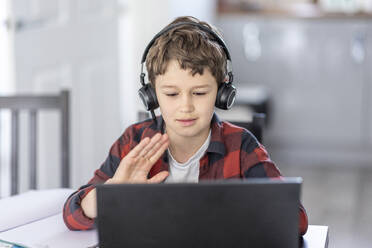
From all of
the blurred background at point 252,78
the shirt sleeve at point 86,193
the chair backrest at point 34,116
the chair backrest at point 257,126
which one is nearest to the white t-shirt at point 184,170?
the shirt sleeve at point 86,193

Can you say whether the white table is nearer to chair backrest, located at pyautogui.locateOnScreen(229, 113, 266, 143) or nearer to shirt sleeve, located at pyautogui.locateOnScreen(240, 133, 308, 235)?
shirt sleeve, located at pyautogui.locateOnScreen(240, 133, 308, 235)

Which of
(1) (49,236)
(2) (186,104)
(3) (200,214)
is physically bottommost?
(1) (49,236)

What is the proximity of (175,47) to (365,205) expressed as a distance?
2381 millimetres

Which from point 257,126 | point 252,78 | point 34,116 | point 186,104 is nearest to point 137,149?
point 186,104

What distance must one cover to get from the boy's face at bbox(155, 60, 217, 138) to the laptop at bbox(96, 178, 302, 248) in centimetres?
33

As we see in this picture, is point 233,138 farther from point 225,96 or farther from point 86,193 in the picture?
point 86,193

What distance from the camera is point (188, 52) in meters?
1.10

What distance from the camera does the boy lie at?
1.06 meters

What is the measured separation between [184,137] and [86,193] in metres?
0.23

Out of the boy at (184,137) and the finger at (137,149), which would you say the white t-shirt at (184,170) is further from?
the finger at (137,149)

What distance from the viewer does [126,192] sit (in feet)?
2.56

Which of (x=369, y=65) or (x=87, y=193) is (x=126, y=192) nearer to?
(x=87, y=193)

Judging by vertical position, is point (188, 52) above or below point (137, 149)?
above

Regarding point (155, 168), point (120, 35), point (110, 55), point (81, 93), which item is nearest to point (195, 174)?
→ point (155, 168)
